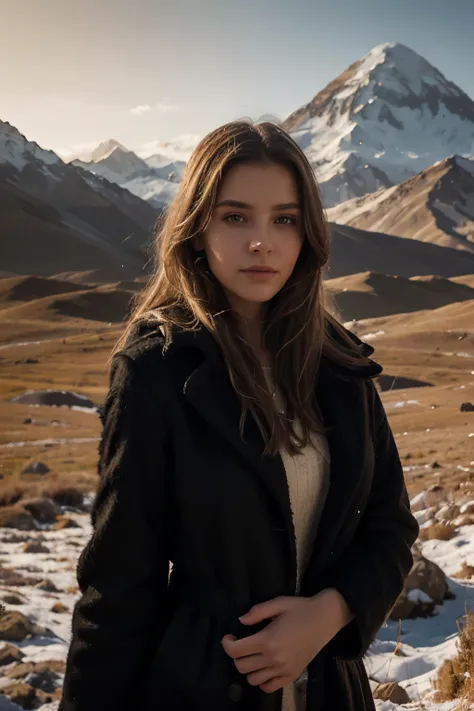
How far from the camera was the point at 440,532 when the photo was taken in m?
6.01

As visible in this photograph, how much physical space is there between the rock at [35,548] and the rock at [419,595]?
3532 millimetres

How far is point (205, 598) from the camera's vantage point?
146cm

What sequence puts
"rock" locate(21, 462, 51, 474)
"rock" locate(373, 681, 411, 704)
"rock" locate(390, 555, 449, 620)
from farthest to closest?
"rock" locate(21, 462, 51, 474) → "rock" locate(390, 555, 449, 620) → "rock" locate(373, 681, 411, 704)

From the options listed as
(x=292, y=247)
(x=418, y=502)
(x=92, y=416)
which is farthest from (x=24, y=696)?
(x=92, y=416)


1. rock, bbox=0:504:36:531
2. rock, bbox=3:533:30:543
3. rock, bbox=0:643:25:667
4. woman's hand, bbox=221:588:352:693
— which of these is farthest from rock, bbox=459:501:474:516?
woman's hand, bbox=221:588:352:693

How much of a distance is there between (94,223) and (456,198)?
82.4 metres

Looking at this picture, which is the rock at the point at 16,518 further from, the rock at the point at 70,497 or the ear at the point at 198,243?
the ear at the point at 198,243

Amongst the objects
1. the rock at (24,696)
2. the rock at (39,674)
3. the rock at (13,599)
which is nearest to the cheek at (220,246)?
the rock at (24,696)

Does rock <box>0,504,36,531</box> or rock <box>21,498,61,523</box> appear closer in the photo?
rock <box>0,504,36,531</box>

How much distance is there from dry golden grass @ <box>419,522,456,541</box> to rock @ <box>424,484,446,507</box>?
3.48ft

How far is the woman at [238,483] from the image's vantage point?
1413 millimetres

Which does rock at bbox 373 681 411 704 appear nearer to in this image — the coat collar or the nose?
the coat collar

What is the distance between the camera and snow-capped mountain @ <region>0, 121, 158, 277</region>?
87481mm

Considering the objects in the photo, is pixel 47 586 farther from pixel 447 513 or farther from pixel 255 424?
pixel 255 424
